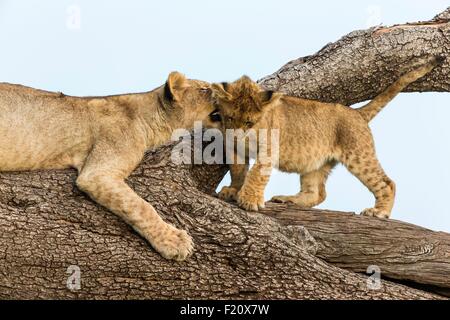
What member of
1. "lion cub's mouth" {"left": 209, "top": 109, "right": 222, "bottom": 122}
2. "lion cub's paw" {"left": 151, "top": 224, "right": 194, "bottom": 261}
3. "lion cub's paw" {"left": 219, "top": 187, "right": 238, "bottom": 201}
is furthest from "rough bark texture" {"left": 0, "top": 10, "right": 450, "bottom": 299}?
"lion cub's mouth" {"left": 209, "top": 109, "right": 222, "bottom": 122}

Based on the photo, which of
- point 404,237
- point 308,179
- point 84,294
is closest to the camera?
point 84,294

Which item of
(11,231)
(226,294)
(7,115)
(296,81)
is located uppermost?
(296,81)

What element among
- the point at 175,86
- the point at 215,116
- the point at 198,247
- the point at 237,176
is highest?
the point at 175,86

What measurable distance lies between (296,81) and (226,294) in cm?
303

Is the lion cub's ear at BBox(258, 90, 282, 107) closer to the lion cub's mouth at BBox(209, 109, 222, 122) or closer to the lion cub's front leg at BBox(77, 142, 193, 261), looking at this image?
the lion cub's mouth at BBox(209, 109, 222, 122)

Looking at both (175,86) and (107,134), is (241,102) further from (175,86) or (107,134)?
(107,134)

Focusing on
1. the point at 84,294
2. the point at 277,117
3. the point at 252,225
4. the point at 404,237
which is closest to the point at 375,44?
the point at 277,117

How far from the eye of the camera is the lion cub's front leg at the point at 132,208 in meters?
5.86

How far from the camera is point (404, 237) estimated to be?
6934 mm

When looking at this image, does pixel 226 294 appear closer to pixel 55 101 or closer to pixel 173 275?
pixel 173 275

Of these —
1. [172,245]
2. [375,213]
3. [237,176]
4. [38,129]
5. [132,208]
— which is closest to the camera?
[172,245]

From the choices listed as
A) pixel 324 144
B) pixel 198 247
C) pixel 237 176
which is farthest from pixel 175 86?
pixel 324 144

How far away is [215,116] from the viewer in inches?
276

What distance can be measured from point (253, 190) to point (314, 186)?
4.73ft
